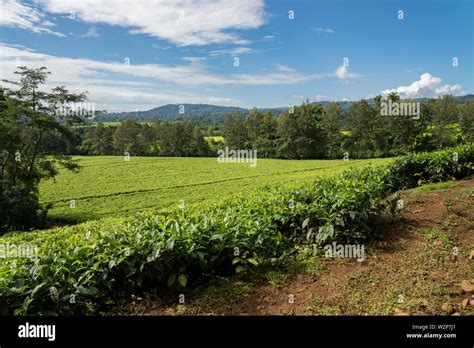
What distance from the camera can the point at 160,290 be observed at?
3883mm

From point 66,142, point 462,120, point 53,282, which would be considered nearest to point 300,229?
point 53,282

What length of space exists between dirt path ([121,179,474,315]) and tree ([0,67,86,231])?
20.4m

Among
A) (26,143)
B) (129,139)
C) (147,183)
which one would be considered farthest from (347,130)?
(26,143)

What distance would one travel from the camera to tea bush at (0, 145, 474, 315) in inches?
133

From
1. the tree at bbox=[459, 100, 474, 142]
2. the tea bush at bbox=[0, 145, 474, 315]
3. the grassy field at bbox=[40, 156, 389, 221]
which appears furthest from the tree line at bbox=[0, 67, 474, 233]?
the tea bush at bbox=[0, 145, 474, 315]

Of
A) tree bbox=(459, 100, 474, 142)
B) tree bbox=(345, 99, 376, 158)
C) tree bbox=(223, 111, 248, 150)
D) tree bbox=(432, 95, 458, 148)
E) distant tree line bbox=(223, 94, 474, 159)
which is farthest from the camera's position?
tree bbox=(223, 111, 248, 150)

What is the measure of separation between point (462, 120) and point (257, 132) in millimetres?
32010

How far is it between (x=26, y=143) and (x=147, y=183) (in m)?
14.1

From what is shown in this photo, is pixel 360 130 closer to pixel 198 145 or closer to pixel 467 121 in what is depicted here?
pixel 467 121

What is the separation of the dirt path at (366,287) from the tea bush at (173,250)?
27 cm

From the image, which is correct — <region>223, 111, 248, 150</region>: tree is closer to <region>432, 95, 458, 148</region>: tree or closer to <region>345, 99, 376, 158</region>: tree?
<region>345, 99, 376, 158</region>: tree

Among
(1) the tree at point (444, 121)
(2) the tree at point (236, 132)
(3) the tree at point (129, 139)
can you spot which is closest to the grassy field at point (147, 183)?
(3) the tree at point (129, 139)

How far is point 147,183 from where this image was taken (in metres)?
36.5
